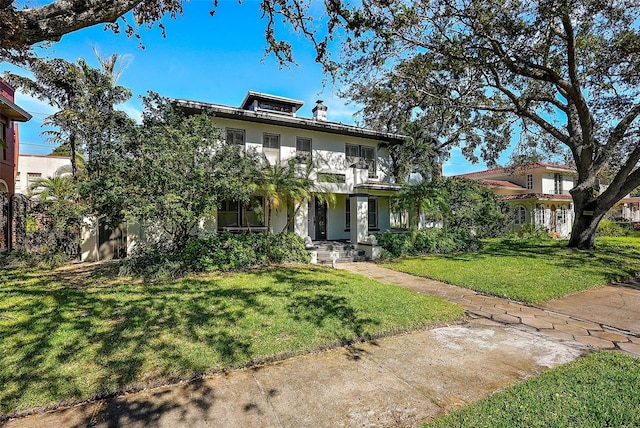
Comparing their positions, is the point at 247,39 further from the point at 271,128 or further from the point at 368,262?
the point at 368,262

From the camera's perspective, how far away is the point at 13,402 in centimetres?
327

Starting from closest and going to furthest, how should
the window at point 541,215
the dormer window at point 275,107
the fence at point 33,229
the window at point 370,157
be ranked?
1. the fence at point 33,229
2. the dormer window at point 275,107
3. the window at point 370,157
4. the window at point 541,215

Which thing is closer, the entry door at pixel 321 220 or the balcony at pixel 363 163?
the entry door at pixel 321 220

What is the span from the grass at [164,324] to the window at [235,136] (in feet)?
27.0

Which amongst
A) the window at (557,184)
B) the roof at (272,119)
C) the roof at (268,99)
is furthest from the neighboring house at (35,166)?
the window at (557,184)

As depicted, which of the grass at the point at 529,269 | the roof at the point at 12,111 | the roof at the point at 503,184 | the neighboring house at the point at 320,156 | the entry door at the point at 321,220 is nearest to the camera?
the grass at the point at 529,269

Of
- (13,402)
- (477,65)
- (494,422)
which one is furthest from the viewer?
(477,65)

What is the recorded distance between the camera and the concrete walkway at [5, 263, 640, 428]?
10.2 ft

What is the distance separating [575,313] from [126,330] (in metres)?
8.50

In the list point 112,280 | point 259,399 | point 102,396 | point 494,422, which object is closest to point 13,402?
point 102,396

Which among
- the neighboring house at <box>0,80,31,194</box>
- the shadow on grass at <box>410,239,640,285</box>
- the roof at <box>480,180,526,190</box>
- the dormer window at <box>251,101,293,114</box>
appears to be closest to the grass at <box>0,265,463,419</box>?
the shadow on grass at <box>410,239,640,285</box>

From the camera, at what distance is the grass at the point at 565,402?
290 centimetres

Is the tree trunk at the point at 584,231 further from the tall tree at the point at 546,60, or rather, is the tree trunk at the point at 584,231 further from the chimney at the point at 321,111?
the chimney at the point at 321,111

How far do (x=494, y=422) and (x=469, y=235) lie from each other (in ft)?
49.0
